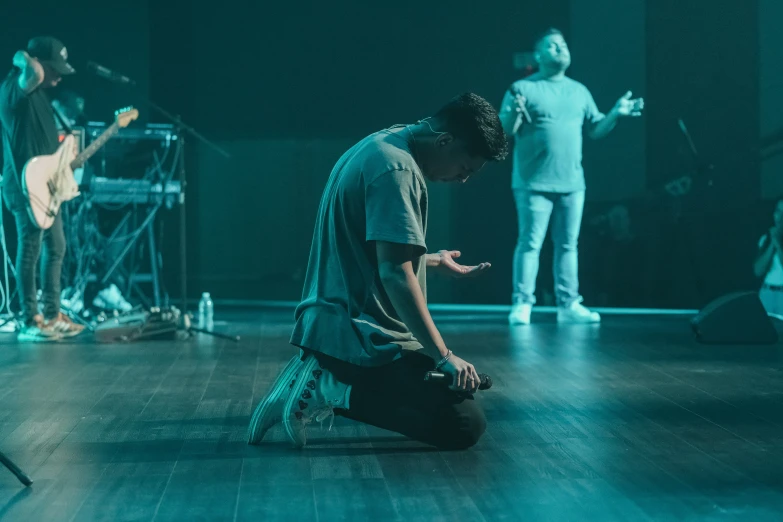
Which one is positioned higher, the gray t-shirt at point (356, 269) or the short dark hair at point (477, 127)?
the short dark hair at point (477, 127)

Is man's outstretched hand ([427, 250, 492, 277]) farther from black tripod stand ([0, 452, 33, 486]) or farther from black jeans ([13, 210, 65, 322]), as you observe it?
black jeans ([13, 210, 65, 322])

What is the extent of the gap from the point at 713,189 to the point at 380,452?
503cm

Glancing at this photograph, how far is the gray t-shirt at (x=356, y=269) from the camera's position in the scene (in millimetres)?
2688

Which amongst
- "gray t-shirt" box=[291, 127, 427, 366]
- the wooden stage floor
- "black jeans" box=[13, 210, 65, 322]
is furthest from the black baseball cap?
"gray t-shirt" box=[291, 127, 427, 366]

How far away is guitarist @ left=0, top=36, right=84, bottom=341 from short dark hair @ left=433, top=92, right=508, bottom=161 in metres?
3.66

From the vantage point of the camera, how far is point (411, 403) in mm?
2809

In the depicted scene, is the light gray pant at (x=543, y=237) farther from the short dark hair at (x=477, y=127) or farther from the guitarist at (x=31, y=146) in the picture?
the short dark hair at (x=477, y=127)

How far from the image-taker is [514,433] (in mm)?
3074

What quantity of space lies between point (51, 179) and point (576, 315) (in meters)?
3.40

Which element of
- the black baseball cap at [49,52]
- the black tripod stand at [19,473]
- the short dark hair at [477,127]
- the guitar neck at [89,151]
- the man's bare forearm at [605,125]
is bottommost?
the black tripod stand at [19,473]

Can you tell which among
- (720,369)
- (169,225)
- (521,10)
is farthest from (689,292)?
(169,225)

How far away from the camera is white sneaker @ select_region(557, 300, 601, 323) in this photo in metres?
6.44

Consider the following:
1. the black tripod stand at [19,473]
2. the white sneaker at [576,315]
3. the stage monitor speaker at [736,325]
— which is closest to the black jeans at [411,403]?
the black tripod stand at [19,473]

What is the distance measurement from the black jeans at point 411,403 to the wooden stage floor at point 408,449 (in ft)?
0.20
